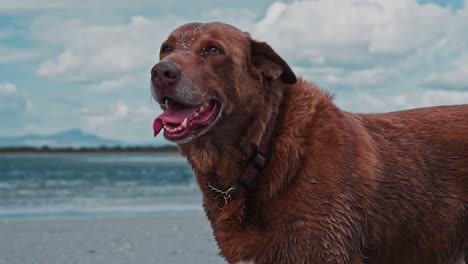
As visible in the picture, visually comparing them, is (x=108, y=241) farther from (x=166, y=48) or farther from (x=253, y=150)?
(x=253, y=150)

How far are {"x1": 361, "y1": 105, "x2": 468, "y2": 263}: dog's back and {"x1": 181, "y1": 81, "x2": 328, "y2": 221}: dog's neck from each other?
1.81ft

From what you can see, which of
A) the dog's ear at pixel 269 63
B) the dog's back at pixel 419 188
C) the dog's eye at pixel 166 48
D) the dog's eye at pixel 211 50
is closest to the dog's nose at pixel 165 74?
the dog's eye at pixel 211 50

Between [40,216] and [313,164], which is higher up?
[313,164]

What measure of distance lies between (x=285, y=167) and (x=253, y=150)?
21 cm

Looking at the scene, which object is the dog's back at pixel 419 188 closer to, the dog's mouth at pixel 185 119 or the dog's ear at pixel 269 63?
the dog's ear at pixel 269 63

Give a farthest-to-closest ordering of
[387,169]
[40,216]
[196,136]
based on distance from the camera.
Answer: [40,216] → [387,169] → [196,136]

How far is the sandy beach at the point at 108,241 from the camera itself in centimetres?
948

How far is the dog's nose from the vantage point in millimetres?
4367

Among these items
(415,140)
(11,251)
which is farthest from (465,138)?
(11,251)

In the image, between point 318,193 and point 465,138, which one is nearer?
point 318,193

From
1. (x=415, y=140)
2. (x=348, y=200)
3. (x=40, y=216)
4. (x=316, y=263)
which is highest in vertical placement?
(x=415, y=140)

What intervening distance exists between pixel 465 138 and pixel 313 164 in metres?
1.18

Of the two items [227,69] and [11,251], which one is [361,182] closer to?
→ [227,69]

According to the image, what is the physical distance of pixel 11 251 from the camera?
10.2m
